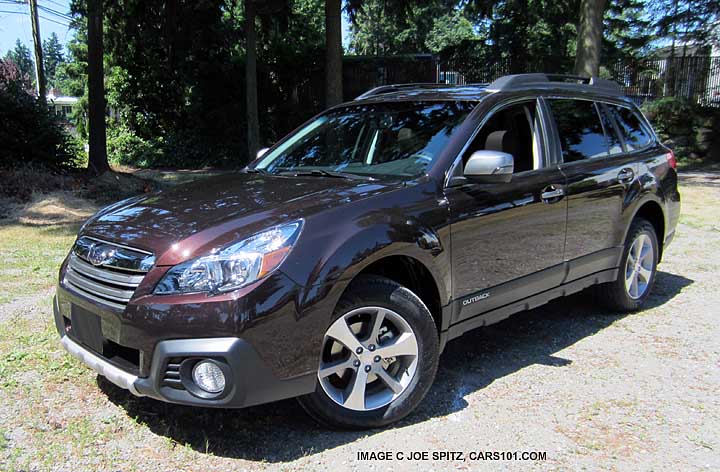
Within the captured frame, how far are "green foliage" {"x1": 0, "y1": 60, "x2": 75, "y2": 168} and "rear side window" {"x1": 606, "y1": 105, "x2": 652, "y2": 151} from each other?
11268 millimetres

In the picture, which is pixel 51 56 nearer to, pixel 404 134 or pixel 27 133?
pixel 27 133

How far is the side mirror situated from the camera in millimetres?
3467

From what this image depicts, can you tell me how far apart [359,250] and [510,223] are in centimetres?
126

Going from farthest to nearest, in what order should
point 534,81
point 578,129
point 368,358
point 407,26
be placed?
point 407,26 < point 578,129 < point 534,81 < point 368,358

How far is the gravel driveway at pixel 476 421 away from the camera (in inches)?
116

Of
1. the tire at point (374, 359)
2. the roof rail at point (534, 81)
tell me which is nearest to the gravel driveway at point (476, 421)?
the tire at point (374, 359)

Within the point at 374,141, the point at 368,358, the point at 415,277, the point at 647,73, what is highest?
the point at 647,73

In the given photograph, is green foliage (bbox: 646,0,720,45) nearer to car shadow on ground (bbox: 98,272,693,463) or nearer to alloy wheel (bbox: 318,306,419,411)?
car shadow on ground (bbox: 98,272,693,463)

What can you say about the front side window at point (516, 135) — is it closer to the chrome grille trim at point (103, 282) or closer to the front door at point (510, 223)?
the front door at point (510, 223)

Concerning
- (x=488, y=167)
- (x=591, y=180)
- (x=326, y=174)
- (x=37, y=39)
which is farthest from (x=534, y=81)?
(x=37, y=39)

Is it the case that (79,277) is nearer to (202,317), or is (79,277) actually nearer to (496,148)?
(202,317)

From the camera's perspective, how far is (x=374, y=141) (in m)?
4.11

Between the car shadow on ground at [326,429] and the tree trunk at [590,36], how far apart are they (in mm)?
10456

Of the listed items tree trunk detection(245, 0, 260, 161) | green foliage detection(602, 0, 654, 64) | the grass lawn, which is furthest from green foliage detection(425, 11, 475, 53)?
the grass lawn
